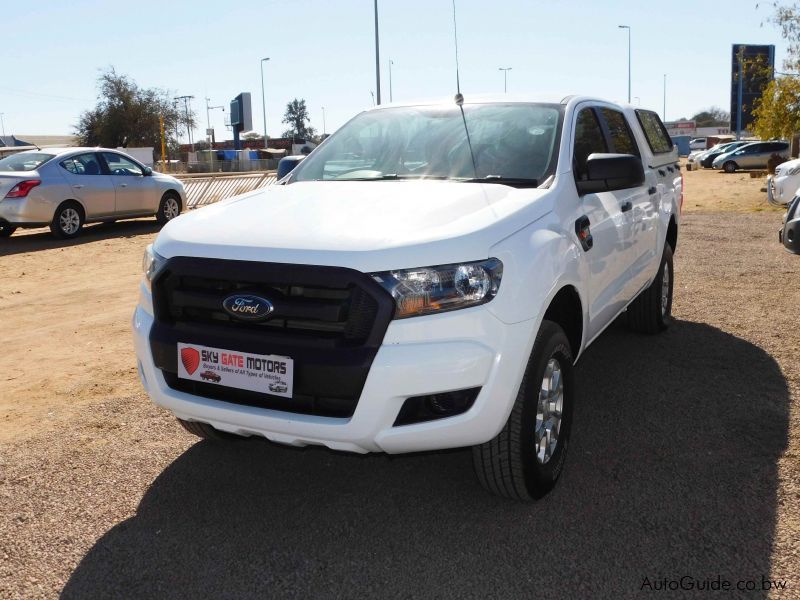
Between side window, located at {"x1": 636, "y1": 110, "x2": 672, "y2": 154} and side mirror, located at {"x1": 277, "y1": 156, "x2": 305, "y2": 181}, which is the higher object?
side window, located at {"x1": 636, "y1": 110, "x2": 672, "y2": 154}

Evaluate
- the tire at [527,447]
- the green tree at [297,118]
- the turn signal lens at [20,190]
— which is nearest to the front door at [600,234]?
the tire at [527,447]

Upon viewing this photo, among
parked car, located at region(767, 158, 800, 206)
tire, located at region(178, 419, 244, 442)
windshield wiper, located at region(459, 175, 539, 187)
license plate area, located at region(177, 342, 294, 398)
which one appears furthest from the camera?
parked car, located at region(767, 158, 800, 206)

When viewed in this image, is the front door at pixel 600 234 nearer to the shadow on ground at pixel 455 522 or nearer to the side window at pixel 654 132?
the shadow on ground at pixel 455 522

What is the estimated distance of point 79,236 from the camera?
1377cm

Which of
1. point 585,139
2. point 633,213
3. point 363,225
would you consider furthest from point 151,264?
point 633,213

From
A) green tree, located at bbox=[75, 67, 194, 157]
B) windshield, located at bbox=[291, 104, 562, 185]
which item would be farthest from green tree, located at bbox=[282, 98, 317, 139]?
windshield, located at bbox=[291, 104, 562, 185]

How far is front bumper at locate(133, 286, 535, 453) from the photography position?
280 centimetres

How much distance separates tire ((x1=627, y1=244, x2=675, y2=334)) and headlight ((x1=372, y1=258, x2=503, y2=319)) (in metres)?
3.28

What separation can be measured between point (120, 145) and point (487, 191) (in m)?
65.0

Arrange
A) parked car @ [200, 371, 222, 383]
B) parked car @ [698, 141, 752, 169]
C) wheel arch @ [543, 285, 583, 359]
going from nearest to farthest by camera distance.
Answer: parked car @ [200, 371, 222, 383] → wheel arch @ [543, 285, 583, 359] → parked car @ [698, 141, 752, 169]

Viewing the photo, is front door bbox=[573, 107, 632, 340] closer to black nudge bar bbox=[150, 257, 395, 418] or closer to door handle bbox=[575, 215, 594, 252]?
door handle bbox=[575, 215, 594, 252]

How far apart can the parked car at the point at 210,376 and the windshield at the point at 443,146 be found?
61.5 inches

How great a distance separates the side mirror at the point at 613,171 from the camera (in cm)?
373

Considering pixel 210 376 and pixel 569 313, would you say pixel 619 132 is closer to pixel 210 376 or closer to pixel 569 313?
pixel 569 313
